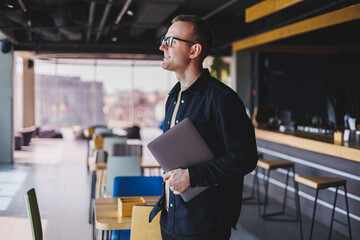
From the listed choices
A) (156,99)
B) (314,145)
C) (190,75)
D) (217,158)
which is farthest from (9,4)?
(156,99)

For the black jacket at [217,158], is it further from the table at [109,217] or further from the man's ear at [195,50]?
the table at [109,217]

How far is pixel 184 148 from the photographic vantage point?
1707 millimetres

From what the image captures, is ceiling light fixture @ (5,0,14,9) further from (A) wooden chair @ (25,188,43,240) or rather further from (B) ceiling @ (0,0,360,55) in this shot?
(A) wooden chair @ (25,188,43,240)

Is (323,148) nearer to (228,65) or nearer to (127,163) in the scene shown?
(127,163)

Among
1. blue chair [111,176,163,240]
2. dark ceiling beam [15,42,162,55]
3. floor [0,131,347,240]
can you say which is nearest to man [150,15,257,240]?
blue chair [111,176,163,240]

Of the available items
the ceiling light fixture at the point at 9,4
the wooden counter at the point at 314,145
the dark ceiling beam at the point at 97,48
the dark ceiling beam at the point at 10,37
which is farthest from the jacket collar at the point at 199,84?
the dark ceiling beam at the point at 97,48

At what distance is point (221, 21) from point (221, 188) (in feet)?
38.4

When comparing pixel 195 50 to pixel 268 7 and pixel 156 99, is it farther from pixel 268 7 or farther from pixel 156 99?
pixel 156 99

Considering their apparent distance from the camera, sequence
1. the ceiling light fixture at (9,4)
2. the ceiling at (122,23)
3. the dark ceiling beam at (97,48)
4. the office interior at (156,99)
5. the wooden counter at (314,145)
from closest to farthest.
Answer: the wooden counter at (314,145), the office interior at (156,99), the ceiling light fixture at (9,4), the ceiling at (122,23), the dark ceiling beam at (97,48)

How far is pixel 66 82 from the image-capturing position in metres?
18.8

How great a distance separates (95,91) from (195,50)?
58.6 ft

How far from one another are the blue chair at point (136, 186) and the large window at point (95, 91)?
48.8 feet

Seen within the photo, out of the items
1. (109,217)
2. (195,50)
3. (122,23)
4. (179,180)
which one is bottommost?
(109,217)

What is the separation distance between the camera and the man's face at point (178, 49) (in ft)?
5.84
